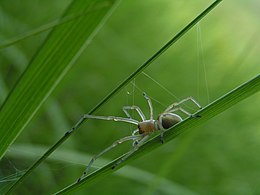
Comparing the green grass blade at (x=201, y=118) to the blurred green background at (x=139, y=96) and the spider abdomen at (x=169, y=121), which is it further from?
the blurred green background at (x=139, y=96)

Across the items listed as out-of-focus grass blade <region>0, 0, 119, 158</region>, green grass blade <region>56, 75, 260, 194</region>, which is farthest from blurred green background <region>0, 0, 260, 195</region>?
out-of-focus grass blade <region>0, 0, 119, 158</region>

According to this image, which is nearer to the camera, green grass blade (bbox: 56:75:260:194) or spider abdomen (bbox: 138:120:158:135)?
green grass blade (bbox: 56:75:260:194)

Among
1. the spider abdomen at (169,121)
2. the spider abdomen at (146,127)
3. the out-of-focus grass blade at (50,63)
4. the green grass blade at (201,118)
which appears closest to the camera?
the out-of-focus grass blade at (50,63)

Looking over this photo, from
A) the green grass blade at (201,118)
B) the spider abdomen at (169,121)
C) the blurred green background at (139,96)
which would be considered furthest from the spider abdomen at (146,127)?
the blurred green background at (139,96)

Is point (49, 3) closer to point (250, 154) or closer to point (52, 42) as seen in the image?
point (250, 154)

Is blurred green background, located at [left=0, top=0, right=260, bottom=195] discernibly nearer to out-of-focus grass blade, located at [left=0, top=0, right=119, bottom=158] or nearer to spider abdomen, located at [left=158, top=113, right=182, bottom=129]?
spider abdomen, located at [left=158, top=113, right=182, bottom=129]

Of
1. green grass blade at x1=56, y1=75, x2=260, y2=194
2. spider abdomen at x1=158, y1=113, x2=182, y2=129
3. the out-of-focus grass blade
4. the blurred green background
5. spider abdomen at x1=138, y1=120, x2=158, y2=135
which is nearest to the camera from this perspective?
the out-of-focus grass blade

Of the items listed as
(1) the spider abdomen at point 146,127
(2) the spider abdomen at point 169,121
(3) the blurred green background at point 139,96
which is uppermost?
(3) the blurred green background at point 139,96
